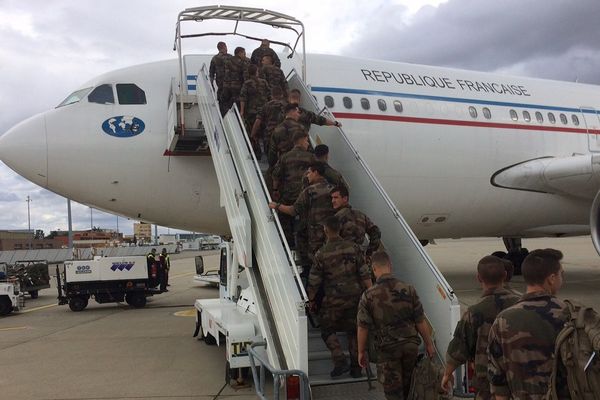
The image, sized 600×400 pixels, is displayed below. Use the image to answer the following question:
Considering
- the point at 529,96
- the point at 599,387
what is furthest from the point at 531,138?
the point at 599,387

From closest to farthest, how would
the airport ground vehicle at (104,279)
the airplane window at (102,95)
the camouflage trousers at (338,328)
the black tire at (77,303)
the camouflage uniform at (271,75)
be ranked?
the camouflage trousers at (338,328), the camouflage uniform at (271,75), the airplane window at (102,95), the airport ground vehicle at (104,279), the black tire at (77,303)

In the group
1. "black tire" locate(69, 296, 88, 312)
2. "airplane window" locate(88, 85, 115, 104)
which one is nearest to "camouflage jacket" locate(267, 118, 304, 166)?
"airplane window" locate(88, 85, 115, 104)

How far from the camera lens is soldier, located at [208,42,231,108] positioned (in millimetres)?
8031

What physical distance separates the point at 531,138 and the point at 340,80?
451 centimetres

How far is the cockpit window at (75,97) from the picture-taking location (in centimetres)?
Result: 905

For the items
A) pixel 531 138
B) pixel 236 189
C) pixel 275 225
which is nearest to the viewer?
pixel 275 225

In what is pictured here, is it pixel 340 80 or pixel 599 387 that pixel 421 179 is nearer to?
pixel 340 80

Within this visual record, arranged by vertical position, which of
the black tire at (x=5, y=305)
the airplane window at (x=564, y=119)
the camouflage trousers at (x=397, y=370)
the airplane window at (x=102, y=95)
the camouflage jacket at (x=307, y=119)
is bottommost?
the black tire at (x=5, y=305)

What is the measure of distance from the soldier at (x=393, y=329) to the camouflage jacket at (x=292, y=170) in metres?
2.10

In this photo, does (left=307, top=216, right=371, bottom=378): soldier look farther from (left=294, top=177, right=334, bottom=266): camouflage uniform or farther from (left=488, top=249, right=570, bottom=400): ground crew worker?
(left=488, top=249, right=570, bottom=400): ground crew worker

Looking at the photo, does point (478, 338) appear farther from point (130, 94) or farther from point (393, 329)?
point (130, 94)

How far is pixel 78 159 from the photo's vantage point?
8.48 meters

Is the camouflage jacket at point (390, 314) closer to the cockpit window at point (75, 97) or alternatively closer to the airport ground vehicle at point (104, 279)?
the cockpit window at point (75, 97)

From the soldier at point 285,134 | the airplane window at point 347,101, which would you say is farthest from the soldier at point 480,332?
the airplane window at point 347,101
